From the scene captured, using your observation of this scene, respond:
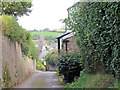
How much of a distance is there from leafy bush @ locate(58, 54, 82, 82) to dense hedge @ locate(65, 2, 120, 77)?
210 centimetres

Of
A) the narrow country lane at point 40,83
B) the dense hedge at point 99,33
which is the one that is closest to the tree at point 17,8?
the narrow country lane at point 40,83

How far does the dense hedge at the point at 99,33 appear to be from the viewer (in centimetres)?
478

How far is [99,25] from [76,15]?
2187 millimetres

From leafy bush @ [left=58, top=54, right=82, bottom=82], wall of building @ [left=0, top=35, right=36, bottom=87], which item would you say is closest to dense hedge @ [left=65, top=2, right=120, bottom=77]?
leafy bush @ [left=58, top=54, right=82, bottom=82]

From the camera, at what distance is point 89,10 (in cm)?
647

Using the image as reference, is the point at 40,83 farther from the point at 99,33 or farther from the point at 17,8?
the point at 99,33

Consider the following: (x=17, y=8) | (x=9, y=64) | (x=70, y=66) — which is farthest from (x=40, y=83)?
(x=17, y=8)

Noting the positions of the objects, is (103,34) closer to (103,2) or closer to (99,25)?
Answer: (99,25)

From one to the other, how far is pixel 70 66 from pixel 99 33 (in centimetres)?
460

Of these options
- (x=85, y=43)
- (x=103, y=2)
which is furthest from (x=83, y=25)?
(x=103, y=2)

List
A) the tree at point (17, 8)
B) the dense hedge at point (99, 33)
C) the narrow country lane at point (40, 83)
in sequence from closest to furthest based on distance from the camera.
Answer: the dense hedge at point (99, 33) < the narrow country lane at point (40, 83) < the tree at point (17, 8)

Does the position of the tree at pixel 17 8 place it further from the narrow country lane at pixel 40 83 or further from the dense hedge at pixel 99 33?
the dense hedge at pixel 99 33

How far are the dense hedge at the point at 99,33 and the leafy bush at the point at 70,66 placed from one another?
2098mm

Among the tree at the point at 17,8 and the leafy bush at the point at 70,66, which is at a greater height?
the tree at the point at 17,8
